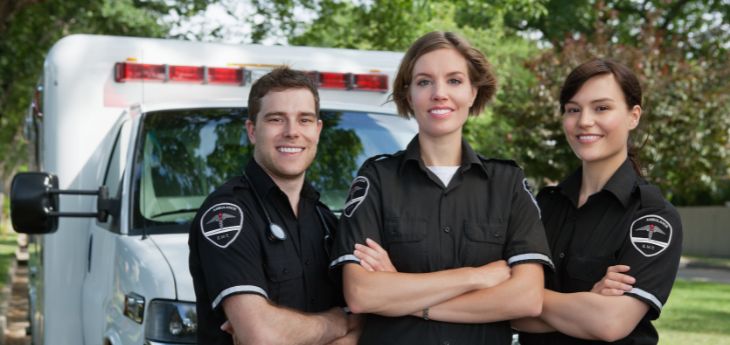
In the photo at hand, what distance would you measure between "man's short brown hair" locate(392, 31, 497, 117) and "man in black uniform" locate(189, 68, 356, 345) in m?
0.31

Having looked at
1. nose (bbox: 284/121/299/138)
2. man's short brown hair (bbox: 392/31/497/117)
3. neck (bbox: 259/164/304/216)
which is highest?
man's short brown hair (bbox: 392/31/497/117)

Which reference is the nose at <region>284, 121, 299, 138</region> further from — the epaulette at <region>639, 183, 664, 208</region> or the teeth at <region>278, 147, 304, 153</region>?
the epaulette at <region>639, 183, 664, 208</region>

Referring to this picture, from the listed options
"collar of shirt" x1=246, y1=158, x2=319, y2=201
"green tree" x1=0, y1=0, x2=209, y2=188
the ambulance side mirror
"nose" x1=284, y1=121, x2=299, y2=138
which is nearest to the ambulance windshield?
the ambulance side mirror

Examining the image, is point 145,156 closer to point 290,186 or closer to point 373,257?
point 290,186

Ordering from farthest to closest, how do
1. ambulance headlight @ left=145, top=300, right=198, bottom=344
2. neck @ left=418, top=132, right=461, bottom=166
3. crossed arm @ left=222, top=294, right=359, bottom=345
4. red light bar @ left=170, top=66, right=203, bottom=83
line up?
red light bar @ left=170, top=66, right=203, bottom=83, ambulance headlight @ left=145, top=300, right=198, bottom=344, neck @ left=418, top=132, right=461, bottom=166, crossed arm @ left=222, top=294, right=359, bottom=345

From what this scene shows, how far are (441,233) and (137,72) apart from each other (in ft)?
11.3

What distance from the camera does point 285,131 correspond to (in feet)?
11.2

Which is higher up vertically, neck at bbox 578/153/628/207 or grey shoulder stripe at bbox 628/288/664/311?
neck at bbox 578/153/628/207

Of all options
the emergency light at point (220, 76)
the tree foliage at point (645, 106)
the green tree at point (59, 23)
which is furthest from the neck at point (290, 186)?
the tree foliage at point (645, 106)

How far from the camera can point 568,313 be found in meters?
3.30

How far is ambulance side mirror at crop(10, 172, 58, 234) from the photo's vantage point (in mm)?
4801

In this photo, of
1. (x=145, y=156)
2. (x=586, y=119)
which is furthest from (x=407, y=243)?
(x=145, y=156)

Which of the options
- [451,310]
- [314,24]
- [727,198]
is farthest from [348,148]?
[727,198]

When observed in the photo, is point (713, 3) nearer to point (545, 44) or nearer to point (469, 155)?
point (545, 44)
